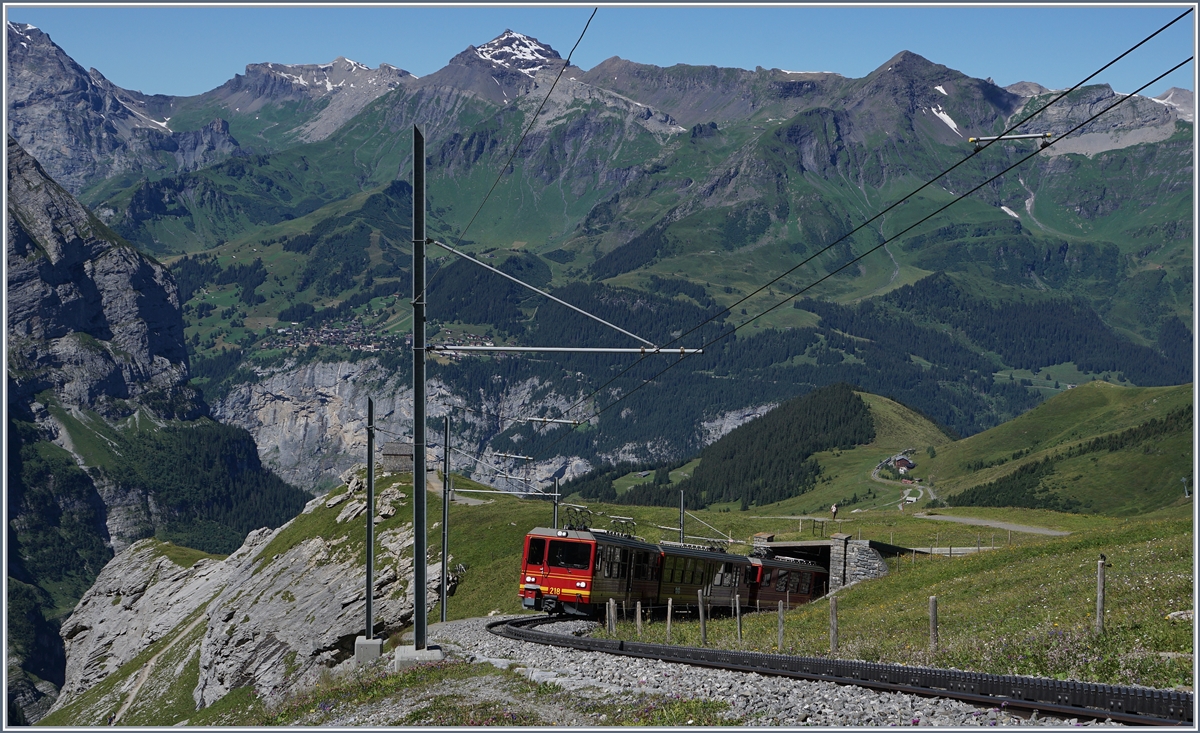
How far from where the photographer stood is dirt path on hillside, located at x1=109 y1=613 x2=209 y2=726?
4633 inches

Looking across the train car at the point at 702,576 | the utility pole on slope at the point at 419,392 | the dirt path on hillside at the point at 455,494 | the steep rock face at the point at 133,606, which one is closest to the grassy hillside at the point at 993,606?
the utility pole on slope at the point at 419,392

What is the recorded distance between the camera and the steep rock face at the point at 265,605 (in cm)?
9162

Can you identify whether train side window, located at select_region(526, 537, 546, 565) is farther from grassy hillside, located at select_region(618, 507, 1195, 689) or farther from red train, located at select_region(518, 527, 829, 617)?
grassy hillside, located at select_region(618, 507, 1195, 689)

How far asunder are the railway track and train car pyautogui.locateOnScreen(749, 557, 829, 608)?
3719 cm

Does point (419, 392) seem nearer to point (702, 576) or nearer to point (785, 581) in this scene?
point (702, 576)

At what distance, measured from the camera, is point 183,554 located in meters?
185

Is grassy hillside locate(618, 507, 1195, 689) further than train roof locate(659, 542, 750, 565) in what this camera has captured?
No

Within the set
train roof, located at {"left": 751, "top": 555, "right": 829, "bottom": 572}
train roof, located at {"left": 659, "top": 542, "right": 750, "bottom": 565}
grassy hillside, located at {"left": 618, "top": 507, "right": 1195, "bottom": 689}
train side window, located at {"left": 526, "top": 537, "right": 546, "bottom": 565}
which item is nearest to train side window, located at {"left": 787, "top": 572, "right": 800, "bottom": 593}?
train roof, located at {"left": 751, "top": 555, "right": 829, "bottom": 572}

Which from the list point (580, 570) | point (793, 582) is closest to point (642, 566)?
point (580, 570)

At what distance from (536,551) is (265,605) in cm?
7085

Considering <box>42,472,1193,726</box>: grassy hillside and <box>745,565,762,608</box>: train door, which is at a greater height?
<box>42,472,1193,726</box>: grassy hillside

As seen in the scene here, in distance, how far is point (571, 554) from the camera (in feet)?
167

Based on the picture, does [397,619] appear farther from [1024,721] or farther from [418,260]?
[1024,721]

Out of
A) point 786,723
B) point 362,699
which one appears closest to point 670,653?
point 362,699
